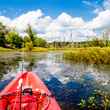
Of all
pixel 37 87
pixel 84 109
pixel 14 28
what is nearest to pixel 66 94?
pixel 84 109

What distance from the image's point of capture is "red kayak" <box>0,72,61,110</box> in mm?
9438

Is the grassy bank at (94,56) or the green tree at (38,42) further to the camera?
the green tree at (38,42)

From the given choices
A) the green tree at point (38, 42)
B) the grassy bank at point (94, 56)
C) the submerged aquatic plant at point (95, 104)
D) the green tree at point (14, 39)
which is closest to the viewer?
the submerged aquatic plant at point (95, 104)

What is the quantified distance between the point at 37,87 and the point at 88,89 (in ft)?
18.7

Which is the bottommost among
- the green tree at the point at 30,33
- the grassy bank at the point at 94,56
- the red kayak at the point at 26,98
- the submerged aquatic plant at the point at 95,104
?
the submerged aquatic plant at the point at 95,104

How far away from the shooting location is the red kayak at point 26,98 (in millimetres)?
9438

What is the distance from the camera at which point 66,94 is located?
48.4ft

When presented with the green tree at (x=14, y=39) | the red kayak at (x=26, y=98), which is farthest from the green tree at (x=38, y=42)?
the red kayak at (x=26, y=98)

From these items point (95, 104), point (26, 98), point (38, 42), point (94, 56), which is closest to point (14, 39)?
point (38, 42)

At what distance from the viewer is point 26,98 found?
10273mm

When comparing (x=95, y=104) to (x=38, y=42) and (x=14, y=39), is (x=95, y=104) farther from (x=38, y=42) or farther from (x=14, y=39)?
(x=38, y=42)

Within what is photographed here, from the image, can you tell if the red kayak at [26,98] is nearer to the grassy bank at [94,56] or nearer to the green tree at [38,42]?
the grassy bank at [94,56]

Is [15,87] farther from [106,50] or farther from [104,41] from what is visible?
[104,41]

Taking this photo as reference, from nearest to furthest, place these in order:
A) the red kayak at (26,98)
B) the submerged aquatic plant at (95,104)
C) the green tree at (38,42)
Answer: the red kayak at (26,98) → the submerged aquatic plant at (95,104) → the green tree at (38,42)
